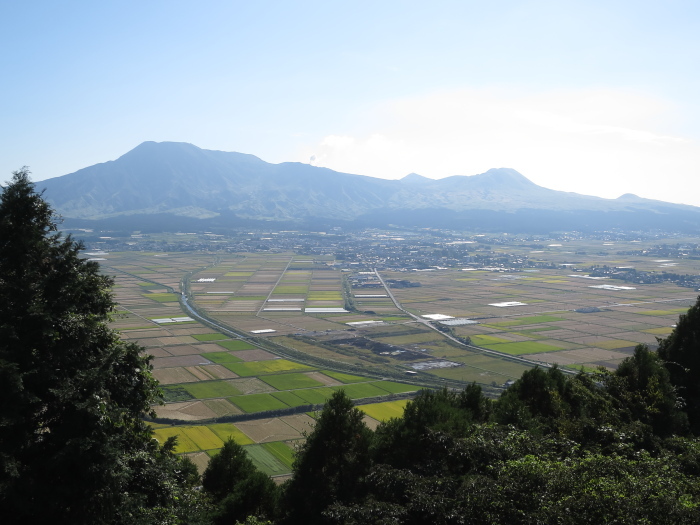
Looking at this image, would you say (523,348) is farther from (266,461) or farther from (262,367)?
(266,461)

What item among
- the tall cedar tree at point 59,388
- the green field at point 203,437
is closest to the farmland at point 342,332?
the green field at point 203,437

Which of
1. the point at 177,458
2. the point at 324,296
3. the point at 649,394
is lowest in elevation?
the point at 324,296

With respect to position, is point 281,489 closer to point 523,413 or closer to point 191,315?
point 523,413

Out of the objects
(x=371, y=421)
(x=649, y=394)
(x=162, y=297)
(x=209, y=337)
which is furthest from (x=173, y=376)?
(x=162, y=297)

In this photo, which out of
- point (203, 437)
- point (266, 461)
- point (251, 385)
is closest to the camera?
point (266, 461)

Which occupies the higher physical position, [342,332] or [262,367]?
[342,332]

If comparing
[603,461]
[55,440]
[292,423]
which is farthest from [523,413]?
[292,423]
